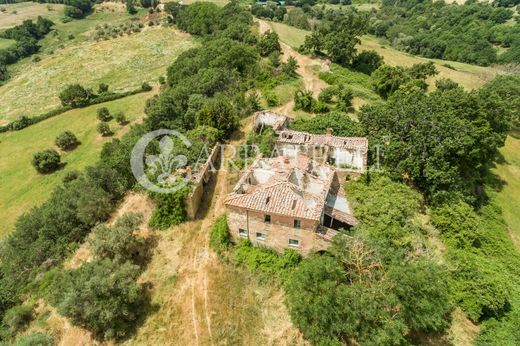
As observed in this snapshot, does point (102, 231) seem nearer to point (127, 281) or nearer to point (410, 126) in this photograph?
point (127, 281)

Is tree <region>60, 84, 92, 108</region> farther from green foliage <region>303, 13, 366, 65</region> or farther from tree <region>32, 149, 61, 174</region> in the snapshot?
green foliage <region>303, 13, 366, 65</region>

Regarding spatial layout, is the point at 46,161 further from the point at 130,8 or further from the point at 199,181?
the point at 130,8

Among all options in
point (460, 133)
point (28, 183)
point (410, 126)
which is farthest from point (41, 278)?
point (460, 133)

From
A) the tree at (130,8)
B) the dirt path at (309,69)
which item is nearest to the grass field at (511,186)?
the dirt path at (309,69)

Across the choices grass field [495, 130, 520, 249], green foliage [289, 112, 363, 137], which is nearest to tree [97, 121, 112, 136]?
green foliage [289, 112, 363, 137]

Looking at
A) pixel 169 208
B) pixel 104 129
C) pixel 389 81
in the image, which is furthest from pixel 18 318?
pixel 389 81

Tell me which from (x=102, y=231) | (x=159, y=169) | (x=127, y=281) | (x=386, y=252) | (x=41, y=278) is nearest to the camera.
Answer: (x=386, y=252)

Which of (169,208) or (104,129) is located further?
(104,129)
